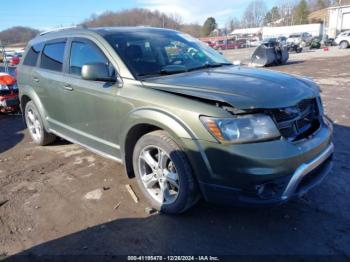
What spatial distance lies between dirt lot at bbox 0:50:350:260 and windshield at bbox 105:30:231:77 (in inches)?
58.4

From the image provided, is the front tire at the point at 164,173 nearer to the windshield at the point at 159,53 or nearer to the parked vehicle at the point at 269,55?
the windshield at the point at 159,53

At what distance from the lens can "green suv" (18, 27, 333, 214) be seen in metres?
2.82

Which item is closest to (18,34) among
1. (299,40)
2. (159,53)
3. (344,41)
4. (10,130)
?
(10,130)

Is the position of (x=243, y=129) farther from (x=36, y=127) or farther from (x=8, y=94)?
(x=8, y=94)

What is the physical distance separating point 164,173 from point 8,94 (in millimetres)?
6326

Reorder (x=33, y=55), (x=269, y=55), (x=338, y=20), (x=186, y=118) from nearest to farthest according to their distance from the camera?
(x=186, y=118)
(x=33, y=55)
(x=269, y=55)
(x=338, y=20)

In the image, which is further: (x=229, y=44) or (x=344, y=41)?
(x=229, y=44)

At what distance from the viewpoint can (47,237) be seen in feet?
10.5

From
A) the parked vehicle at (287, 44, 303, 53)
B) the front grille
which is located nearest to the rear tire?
the front grille

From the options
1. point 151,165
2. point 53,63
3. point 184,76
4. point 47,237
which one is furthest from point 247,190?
point 53,63

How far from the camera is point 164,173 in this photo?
3.43 metres

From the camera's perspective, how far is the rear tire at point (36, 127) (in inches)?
223

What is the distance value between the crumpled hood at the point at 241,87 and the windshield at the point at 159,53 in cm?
25

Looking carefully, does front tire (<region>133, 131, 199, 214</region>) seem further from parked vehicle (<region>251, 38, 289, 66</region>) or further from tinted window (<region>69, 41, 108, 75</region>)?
parked vehicle (<region>251, 38, 289, 66</region>)
